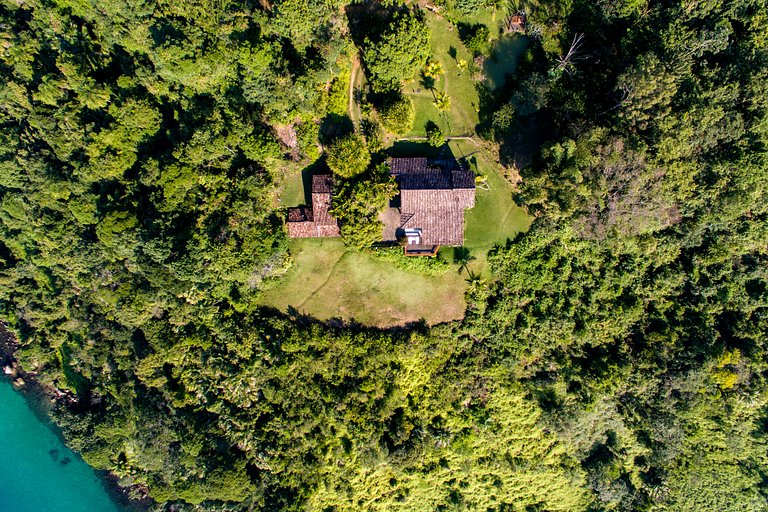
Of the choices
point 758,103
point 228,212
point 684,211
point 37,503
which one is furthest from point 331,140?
point 37,503

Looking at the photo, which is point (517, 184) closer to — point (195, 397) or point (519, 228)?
point (519, 228)

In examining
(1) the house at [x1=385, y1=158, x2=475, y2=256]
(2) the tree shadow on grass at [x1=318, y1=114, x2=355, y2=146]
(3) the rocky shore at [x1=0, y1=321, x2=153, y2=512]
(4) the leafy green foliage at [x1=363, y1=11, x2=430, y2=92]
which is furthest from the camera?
(3) the rocky shore at [x1=0, y1=321, x2=153, y2=512]

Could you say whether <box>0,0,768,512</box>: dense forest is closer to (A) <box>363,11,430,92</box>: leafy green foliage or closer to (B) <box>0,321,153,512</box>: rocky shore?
(A) <box>363,11,430,92</box>: leafy green foliage

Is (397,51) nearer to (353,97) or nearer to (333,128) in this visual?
(353,97)

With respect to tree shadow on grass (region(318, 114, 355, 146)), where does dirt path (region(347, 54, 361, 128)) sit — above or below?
above

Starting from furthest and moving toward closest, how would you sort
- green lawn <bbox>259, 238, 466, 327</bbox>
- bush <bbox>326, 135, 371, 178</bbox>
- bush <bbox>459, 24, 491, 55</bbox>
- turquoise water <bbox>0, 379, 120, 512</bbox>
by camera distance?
turquoise water <bbox>0, 379, 120, 512</bbox>
green lawn <bbox>259, 238, 466, 327</bbox>
bush <bbox>459, 24, 491, 55</bbox>
bush <bbox>326, 135, 371, 178</bbox>

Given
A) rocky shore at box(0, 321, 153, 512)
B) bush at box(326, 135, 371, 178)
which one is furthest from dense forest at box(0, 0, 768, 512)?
rocky shore at box(0, 321, 153, 512)

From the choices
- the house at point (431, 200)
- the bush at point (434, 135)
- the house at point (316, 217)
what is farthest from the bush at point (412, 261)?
the bush at point (434, 135)
